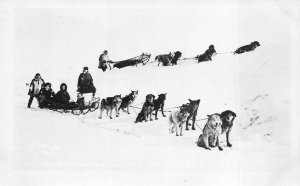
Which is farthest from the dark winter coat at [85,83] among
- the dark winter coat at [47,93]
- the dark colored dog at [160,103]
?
the dark colored dog at [160,103]

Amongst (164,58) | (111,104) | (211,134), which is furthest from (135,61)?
(211,134)

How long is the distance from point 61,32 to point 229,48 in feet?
5.52

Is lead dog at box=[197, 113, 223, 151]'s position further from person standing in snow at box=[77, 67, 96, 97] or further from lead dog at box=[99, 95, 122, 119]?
person standing in snow at box=[77, 67, 96, 97]

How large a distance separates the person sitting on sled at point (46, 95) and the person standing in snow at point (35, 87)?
39 mm

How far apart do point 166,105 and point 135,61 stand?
563mm

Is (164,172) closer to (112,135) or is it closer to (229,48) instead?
(112,135)

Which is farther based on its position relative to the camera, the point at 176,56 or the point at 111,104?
the point at 176,56

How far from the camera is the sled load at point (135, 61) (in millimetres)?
4262

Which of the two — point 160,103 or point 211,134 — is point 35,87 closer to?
point 160,103

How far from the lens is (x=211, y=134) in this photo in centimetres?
396

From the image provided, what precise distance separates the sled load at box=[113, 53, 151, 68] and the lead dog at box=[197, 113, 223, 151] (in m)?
0.89

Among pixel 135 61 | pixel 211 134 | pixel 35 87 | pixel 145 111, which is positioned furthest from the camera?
pixel 135 61

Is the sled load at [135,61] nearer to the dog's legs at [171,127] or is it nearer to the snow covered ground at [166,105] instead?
the snow covered ground at [166,105]

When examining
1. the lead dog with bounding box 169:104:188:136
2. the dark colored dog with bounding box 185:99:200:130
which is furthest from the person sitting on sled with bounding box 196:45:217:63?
the lead dog with bounding box 169:104:188:136
